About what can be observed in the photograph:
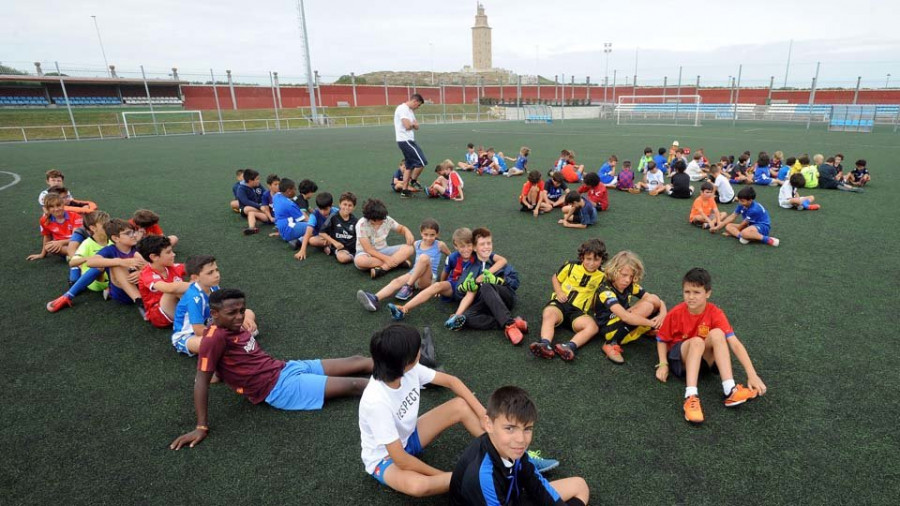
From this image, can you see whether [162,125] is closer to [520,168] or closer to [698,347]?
[520,168]

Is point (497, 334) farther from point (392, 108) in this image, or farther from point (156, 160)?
point (392, 108)

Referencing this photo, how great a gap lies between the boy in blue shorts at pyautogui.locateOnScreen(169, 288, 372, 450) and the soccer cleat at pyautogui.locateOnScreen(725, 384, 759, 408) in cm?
259

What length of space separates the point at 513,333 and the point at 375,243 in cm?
244

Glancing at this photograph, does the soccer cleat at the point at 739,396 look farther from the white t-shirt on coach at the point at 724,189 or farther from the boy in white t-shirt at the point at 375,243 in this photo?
the white t-shirt on coach at the point at 724,189

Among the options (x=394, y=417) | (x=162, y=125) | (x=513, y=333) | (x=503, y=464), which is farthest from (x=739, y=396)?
(x=162, y=125)

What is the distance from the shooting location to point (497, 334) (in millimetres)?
4316

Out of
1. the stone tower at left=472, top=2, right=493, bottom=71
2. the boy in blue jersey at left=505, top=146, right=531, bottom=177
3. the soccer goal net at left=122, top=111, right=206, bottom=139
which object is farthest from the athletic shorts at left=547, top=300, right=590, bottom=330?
the stone tower at left=472, top=2, right=493, bottom=71

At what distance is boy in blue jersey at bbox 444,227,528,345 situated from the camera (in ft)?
14.0

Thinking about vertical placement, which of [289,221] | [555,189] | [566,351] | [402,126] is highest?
[402,126]

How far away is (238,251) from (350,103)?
166 ft

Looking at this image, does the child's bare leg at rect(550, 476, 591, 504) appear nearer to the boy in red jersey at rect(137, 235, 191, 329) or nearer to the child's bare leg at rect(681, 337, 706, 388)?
the child's bare leg at rect(681, 337, 706, 388)

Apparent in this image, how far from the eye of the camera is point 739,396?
3.15 m

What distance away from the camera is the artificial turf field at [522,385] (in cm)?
262

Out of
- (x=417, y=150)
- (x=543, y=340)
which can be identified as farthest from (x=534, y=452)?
(x=417, y=150)
